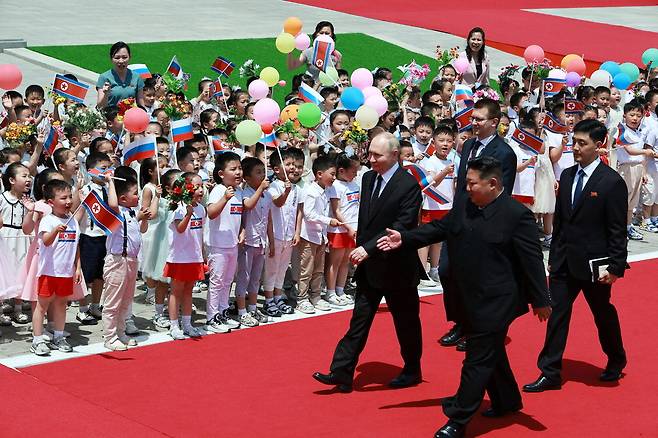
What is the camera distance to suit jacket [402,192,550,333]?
8.22 m

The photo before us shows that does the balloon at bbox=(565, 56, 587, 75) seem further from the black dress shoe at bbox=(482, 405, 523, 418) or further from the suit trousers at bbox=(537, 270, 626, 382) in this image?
the black dress shoe at bbox=(482, 405, 523, 418)

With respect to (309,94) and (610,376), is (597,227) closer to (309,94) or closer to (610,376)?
(610,376)

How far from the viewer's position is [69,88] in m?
13.1

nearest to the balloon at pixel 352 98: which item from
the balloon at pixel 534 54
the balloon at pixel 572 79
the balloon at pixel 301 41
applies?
the balloon at pixel 301 41

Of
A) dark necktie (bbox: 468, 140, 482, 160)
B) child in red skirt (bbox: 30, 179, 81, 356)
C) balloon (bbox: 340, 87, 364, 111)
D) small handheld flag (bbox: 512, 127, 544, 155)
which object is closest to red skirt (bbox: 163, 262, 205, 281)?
child in red skirt (bbox: 30, 179, 81, 356)

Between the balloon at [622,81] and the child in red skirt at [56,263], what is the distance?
11.0 m

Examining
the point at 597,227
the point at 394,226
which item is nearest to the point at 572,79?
the point at 597,227

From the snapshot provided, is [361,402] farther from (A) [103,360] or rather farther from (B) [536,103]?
(B) [536,103]

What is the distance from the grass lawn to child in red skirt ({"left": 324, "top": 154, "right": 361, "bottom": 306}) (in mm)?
8493

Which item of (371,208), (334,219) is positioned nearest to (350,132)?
(334,219)

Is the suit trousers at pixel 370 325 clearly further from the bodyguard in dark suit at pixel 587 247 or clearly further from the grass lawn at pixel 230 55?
the grass lawn at pixel 230 55

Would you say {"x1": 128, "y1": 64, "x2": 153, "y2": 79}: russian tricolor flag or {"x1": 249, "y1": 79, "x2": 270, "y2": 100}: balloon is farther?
{"x1": 128, "y1": 64, "x2": 153, "y2": 79}: russian tricolor flag

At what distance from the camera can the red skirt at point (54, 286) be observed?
10039mm

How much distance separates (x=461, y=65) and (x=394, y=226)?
26.9ft
